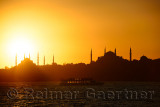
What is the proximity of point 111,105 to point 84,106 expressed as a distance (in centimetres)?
713

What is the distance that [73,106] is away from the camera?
63.8 m

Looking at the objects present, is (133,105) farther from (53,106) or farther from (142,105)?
(53,106)

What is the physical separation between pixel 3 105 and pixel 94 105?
2231cm

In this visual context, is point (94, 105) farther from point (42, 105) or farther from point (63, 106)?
point (42, 105)

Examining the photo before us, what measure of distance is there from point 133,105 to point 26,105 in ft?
86.0

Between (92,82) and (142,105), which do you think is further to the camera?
(92,82)

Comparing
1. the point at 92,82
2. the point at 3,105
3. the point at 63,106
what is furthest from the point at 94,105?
the point at 92,82

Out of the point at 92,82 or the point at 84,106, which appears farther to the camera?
the point at 92,82

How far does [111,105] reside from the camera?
6675 cm

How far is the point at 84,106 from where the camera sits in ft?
211

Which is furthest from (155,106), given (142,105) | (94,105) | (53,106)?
(53,106)

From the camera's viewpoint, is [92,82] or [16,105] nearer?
[16,105]

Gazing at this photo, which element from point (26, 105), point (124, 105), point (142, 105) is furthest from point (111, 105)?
point (26, 105)

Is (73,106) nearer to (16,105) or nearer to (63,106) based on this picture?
(63,106)
